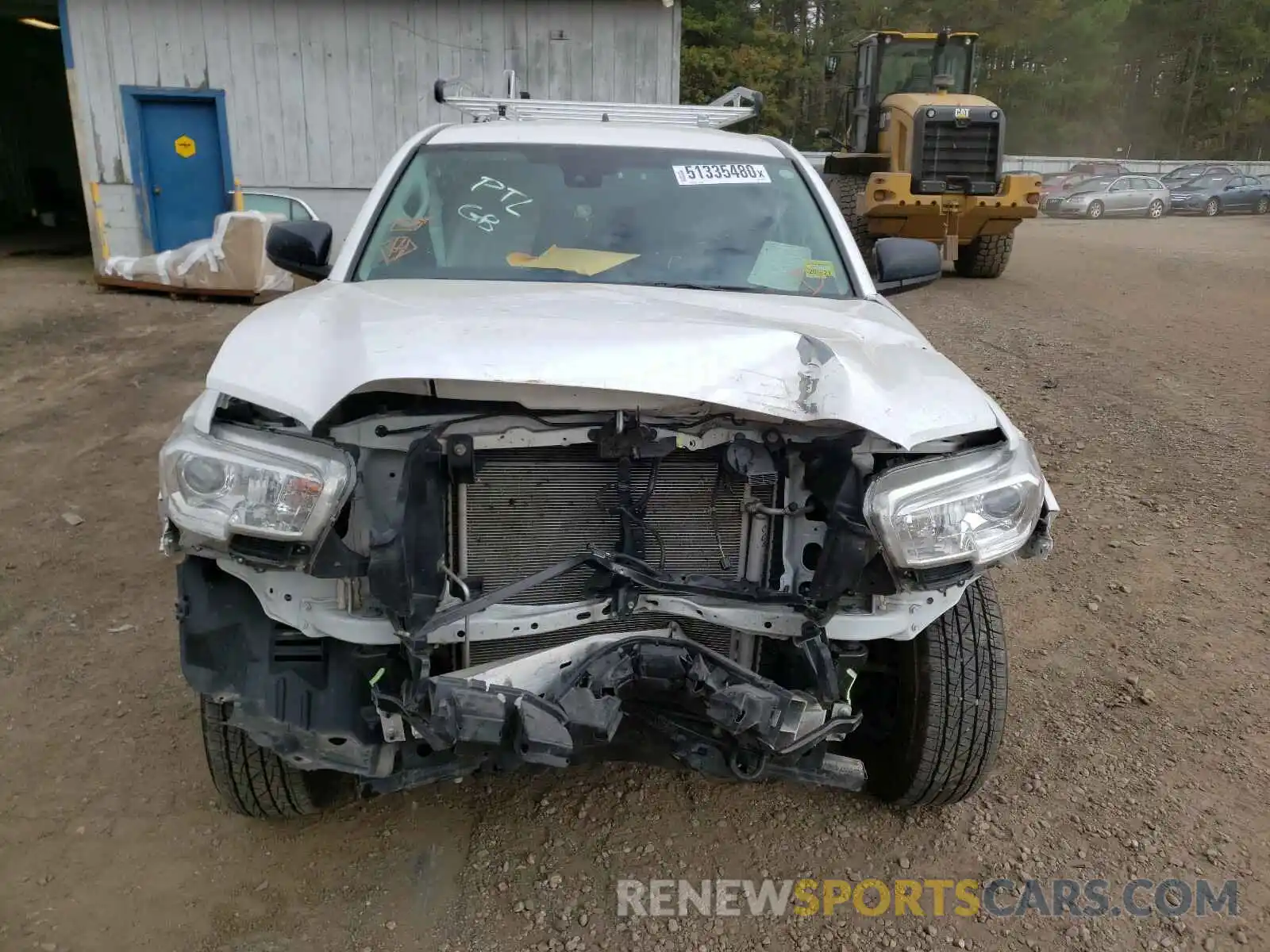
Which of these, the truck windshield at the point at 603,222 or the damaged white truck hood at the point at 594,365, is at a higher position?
the truck windshield at the point at 603,222

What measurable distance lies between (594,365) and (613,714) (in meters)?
0.78

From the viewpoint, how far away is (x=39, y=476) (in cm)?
526

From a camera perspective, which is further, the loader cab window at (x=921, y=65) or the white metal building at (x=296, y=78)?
the loader cab window at (x=921, y=65)

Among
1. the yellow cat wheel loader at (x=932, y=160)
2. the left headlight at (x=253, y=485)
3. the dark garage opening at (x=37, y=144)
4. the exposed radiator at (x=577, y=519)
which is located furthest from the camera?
the dark garage opening at (x=37, y=144)

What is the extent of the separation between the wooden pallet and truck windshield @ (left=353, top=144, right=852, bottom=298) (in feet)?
25.3

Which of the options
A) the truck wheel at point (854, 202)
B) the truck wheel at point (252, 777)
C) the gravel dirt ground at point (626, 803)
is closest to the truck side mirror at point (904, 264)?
the gravel dirt ground at point (626, 803)

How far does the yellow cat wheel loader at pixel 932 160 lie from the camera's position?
36.9 ft

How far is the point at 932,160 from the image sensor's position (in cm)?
1138

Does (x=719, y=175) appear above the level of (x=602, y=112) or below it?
below

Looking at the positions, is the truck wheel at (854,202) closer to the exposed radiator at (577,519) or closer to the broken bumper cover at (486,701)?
the exposed radiator at (577,519)

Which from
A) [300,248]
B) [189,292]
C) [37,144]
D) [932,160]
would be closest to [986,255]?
[932,160]

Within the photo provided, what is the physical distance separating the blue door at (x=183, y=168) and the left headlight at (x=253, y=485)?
36.9 ft

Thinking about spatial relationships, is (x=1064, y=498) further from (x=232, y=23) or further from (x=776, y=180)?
(x=232, y=23)

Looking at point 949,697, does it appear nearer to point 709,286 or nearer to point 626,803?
point 626,803
